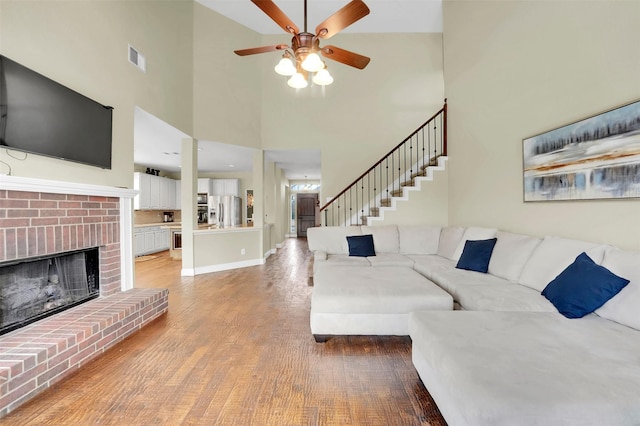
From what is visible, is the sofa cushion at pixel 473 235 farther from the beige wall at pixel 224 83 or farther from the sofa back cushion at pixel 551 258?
the beige wall at pixel 224 83

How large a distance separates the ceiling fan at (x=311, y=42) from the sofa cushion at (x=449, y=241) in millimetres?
2534

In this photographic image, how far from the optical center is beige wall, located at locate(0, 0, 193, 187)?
2.04 m

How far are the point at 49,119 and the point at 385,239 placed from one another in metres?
3.95

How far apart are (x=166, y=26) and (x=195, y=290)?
3.84m

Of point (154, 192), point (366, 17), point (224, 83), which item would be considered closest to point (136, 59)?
point (224, 83)

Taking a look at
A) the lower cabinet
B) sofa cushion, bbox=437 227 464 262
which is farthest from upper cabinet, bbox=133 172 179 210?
sofa cushion, bbox=437 227 464 262

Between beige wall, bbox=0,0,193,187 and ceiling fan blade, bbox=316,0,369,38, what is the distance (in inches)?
85.8

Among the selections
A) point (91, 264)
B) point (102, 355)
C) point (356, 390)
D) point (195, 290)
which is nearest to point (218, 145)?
point (195, 290)

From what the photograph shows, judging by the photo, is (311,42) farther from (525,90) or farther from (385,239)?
(385,239)

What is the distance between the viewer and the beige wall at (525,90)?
209cm

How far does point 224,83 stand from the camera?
16.6 feet

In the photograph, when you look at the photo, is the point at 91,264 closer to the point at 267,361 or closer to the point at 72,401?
the point at 72,401

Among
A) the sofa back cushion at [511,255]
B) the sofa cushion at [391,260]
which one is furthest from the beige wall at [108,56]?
the sofa back cushion at [511,255]

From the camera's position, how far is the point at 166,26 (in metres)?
3.96
